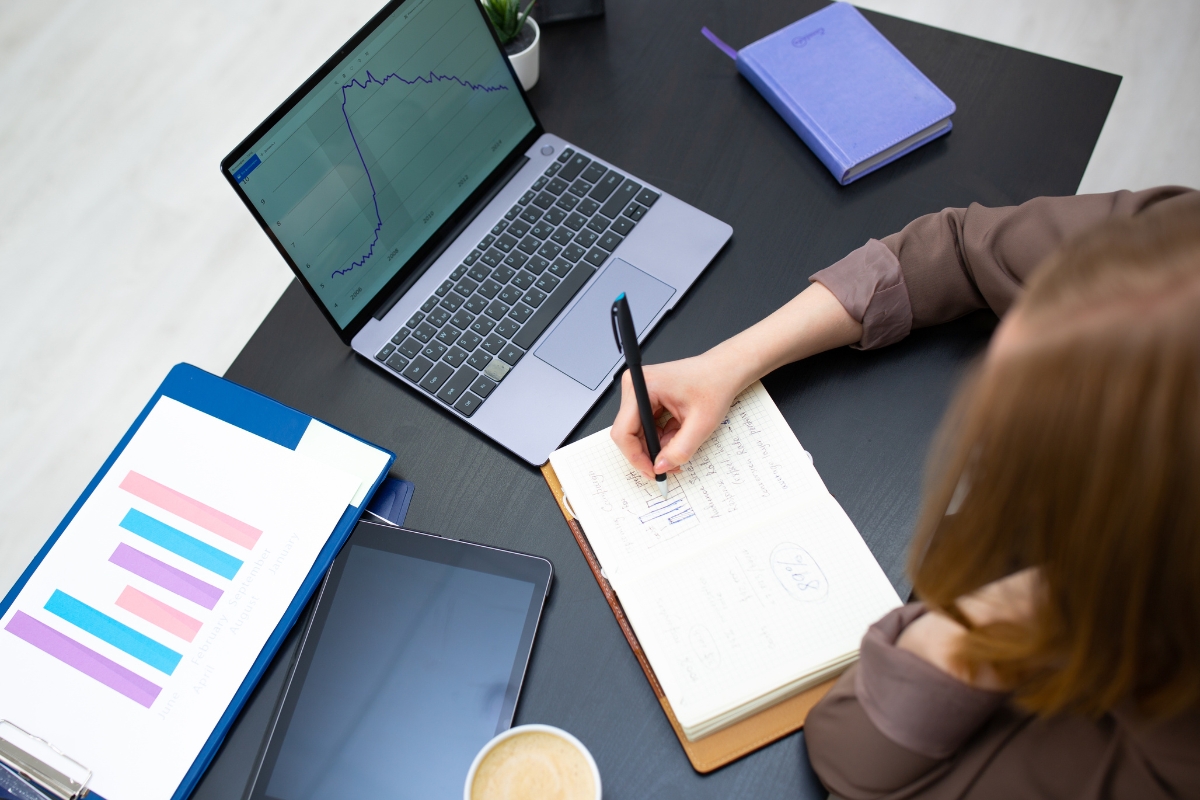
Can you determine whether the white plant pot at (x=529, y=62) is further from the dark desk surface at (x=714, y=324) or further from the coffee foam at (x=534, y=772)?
the coffee foam at (x=534, y=772)

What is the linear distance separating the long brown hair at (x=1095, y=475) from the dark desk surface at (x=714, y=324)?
231 millimetres

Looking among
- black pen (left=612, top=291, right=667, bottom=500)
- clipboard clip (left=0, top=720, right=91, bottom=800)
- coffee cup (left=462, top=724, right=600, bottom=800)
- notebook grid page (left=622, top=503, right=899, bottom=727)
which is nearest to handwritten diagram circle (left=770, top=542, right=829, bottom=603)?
notebook grid page (left=622, top=503, right=899, bottom=727)

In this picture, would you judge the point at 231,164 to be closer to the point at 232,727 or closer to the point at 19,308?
the point at 232,727

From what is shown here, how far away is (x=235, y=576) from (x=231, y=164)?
38 cm

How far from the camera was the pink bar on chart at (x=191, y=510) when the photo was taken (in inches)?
30.7

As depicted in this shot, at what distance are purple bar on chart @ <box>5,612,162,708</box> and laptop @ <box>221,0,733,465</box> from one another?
1.22 feet

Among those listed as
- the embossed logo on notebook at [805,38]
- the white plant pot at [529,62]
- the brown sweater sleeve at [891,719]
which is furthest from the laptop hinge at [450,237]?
the brown sweater sleeve at [891,719]

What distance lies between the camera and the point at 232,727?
0.72 metres

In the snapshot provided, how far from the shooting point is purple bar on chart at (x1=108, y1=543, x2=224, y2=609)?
0.75 m

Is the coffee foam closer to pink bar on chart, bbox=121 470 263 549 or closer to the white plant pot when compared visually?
pink bar on chart, bbox=121 470 263 549

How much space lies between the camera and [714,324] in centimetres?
89

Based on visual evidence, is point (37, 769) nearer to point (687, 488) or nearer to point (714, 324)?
point (687, 488)

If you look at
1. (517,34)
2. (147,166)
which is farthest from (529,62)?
(147,166)

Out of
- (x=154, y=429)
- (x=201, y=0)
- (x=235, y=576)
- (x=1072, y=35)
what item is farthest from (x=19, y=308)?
(x=1072, y=35)
